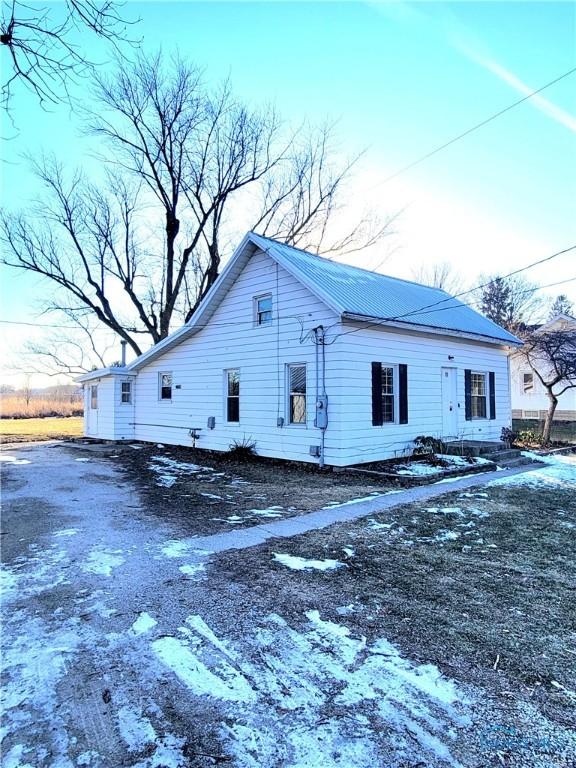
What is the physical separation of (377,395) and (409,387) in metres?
1.30

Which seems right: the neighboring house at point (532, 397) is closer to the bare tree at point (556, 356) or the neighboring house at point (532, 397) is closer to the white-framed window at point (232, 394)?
the bare tree at point (556, 356)

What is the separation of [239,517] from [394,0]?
801 centimetres

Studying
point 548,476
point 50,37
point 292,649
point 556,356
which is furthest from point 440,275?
point 292,649

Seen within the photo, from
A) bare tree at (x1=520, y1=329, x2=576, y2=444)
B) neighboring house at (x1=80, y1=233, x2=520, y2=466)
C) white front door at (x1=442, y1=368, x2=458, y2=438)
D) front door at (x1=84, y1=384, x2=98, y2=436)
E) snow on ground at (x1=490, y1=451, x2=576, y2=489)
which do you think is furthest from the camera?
front door at (x1=84, y1=384, x2=98, y2=436)

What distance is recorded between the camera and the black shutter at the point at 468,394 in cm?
1338

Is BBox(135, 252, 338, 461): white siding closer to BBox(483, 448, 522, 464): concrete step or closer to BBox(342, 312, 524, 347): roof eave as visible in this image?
BBox(342, 312, 524, 347): roof eave

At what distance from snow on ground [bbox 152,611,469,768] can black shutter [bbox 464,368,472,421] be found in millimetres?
11366

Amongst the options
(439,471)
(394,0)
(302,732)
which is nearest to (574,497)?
(439,471)

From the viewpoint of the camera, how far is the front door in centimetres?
1803

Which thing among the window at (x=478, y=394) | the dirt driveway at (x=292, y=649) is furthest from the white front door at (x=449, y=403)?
the dirt driveway at (x=292, y=649)

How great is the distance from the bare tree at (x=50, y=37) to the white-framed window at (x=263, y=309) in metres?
8.15

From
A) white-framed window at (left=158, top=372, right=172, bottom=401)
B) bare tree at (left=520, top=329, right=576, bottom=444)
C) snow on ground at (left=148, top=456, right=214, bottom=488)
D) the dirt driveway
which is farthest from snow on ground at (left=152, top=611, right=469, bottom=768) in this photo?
bare tree at (left=520, top=329, right=576, bottom=444)

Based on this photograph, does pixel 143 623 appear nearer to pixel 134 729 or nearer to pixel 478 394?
pixel 134 729

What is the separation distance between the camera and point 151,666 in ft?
8.76
